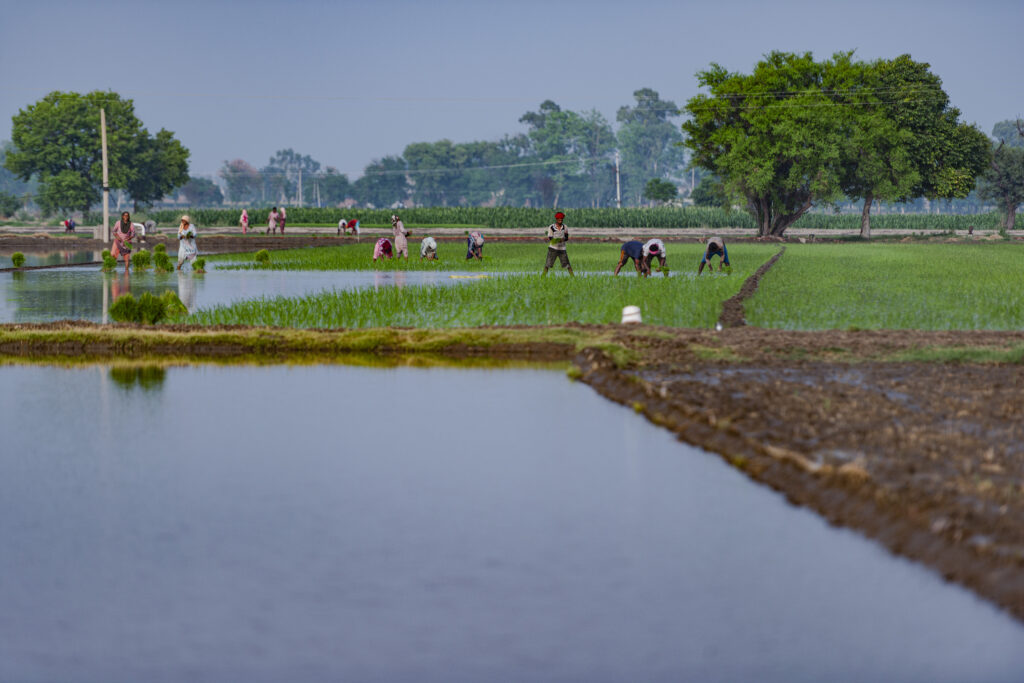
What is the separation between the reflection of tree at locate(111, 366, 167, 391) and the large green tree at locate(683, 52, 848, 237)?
57.1 meters

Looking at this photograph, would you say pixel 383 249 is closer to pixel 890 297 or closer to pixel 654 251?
pixel 654 251

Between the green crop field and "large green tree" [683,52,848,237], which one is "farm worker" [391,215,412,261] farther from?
"large green tree" [683,52,848,237]

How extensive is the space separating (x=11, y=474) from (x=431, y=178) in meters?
151

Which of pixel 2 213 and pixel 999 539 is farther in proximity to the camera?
pixel 2 213

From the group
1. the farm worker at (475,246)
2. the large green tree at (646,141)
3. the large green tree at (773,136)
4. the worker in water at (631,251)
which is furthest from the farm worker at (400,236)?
the large green tree at (646,141)

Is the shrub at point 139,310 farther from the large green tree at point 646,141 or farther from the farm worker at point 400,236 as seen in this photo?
the large green tree at point 646,141

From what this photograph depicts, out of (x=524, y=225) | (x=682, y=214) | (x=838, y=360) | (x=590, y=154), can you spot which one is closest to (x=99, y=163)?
(x=524, y=225)

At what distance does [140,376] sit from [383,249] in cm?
2316

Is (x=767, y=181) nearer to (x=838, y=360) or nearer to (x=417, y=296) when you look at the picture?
(x=417, y=296)

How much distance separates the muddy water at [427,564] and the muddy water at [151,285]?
11.7 metres

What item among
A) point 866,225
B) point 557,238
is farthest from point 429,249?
point 866,225

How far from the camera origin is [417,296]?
23297 mm

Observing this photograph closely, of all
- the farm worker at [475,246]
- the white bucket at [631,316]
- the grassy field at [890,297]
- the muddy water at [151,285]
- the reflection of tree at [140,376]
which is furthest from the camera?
the farm worker at [475,246]

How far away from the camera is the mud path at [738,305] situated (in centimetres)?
1859
